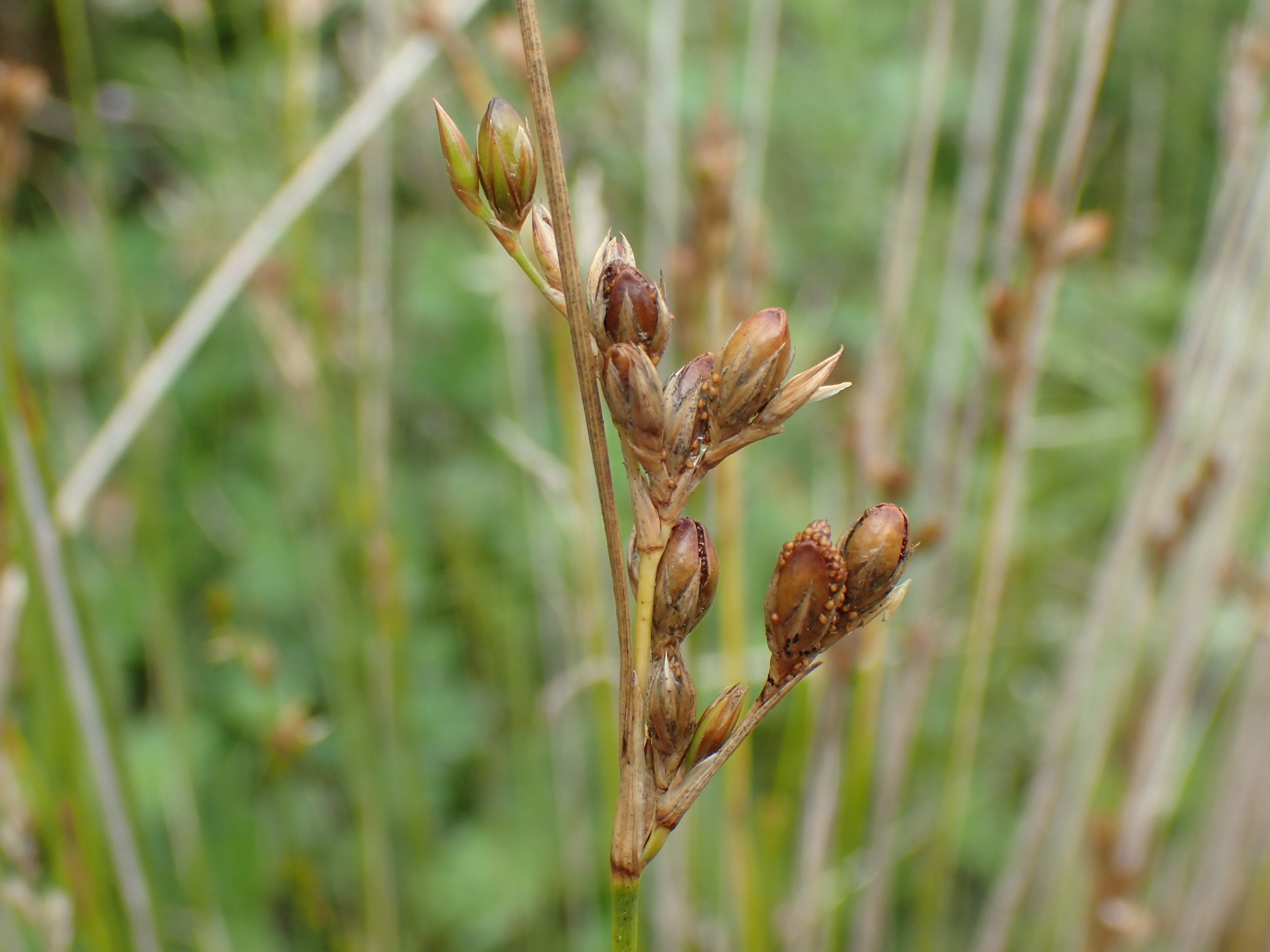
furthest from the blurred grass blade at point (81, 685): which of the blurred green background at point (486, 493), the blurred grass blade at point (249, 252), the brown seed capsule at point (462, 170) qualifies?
the brown seed capsule at point (462, 170)

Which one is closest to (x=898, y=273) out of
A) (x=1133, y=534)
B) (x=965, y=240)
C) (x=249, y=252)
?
(x=965, y=240)

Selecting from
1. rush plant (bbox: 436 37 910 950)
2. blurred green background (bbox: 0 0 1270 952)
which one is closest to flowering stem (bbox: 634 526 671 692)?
rush plant (bbox: 436 37 910 950)

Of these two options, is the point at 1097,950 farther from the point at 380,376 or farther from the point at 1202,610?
the point at 380,376

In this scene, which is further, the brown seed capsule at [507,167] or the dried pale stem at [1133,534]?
the dried pale stem at [1133,534]

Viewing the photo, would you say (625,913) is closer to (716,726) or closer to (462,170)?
(716,726)

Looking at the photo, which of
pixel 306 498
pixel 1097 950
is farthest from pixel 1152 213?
pixel 306 498

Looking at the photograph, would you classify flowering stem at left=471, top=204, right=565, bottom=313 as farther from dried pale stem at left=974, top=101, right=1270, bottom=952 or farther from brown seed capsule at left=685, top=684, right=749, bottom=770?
dried pale stem at left=974, top=101, right=1270, bottom=952

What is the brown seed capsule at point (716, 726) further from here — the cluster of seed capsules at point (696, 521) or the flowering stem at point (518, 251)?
the flowering stem at point (518, 251)
